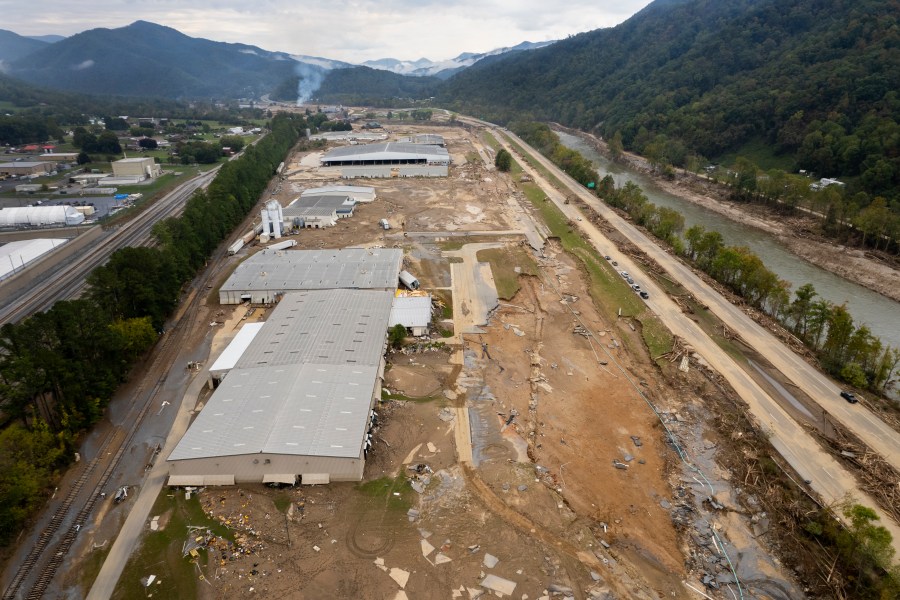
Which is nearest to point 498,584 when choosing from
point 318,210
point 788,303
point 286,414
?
point 286,414

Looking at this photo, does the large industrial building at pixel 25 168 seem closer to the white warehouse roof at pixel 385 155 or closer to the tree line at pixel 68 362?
the white warehouse roof at pixel 385 155

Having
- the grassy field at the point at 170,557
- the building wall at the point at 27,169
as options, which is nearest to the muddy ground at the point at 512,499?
the grassy field at the point at 170,557

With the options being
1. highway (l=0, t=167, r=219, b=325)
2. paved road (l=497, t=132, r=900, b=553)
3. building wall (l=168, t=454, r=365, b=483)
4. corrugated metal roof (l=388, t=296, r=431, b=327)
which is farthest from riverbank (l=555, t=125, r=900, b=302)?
highway (l=0, t=167, r=219, b=325)

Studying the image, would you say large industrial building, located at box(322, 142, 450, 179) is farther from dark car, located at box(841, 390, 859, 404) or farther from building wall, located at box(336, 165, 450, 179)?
dark car, located at box(841, 390, 859, 404)

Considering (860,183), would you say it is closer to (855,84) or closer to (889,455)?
(855,84)

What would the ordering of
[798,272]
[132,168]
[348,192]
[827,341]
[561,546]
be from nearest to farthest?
[561,546], [827,341], [798,272], [348,192], [132,168]

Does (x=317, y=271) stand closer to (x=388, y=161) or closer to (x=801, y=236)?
(x=801, y=236)
